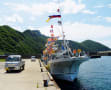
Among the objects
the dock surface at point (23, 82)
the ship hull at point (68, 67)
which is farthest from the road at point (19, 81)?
the ship hull at point (68, 67)

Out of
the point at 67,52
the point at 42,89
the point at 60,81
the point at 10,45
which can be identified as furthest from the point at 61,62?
the point at 10,45

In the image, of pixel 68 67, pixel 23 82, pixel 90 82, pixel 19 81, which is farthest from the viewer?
pixel 90 82

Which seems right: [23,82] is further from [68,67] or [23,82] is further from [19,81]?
[68,67]

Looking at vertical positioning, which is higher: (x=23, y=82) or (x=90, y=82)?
(x=23, y=82)

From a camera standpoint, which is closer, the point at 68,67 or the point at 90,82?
the point at 68,67

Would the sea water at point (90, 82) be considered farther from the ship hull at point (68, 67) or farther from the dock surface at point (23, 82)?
the dock surface at point (23, 82)

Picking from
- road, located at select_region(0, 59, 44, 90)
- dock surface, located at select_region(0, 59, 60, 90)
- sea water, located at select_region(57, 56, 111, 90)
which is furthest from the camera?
sea water, located at select_region(57, 56, 111, 90)

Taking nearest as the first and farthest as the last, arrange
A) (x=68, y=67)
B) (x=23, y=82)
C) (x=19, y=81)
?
1. (x=23, y=82)
2. (x=19, y=81)
3. (x=68, y=67)

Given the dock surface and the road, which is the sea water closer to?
the dock surface

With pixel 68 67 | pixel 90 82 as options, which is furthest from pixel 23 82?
pixel 90 82

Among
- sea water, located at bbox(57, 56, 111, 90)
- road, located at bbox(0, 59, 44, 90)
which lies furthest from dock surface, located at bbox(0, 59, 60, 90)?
sea water, located at bbox(57, 56, 111, 90)

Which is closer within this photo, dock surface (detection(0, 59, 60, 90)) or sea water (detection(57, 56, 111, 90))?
dock surface (detection(0, 59, 60, 90))

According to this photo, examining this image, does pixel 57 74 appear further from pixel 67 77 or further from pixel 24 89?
pixel 24 89

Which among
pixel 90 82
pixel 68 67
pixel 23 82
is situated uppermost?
pixel 68 67
